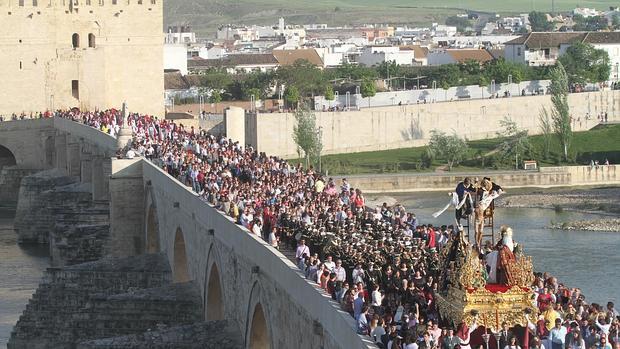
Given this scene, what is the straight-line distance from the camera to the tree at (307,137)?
230ft

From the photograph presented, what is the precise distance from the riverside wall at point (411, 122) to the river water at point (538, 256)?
14.0m

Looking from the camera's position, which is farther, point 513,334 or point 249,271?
point 249,271

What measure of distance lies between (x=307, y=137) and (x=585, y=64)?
A: 104 feet

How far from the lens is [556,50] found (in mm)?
112375

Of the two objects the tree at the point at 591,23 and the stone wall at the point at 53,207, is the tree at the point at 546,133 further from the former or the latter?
the tree at the point at 591,23

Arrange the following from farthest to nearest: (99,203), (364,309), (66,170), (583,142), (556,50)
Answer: (556,50) → (583,142) → (66,170) → (99,203) → (364,309)

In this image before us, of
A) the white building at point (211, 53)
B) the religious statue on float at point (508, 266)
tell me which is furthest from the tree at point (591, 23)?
the religious statue on float at point (508, 266)

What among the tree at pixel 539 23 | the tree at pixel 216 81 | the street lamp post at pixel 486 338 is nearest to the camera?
the street lamp post at pixel 486 338

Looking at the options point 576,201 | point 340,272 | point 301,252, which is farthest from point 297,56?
point 340,272

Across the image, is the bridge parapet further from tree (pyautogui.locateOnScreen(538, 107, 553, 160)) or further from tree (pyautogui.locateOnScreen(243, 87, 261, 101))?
tree (pyautogui.locateOnScreen(243, 87, 261, 101))

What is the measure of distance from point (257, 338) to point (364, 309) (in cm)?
689

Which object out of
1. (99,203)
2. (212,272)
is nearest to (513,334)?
(212,272)

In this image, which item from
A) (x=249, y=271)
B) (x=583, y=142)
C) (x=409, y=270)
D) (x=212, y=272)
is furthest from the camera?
(x=583, y=142)

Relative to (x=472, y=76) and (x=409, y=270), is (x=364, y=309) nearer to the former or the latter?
(x=409, y=270)
